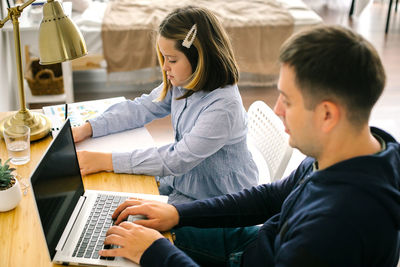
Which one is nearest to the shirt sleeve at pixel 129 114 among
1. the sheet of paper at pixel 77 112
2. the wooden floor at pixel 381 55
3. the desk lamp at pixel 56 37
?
the sheet of paper at pixel 77 112

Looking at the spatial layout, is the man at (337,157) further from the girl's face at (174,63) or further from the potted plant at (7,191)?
the girl's face at (174,63)

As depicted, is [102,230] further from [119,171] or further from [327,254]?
[327,254]

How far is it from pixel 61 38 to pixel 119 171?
0.44 m

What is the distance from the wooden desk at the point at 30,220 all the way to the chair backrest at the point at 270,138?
1.54 feet

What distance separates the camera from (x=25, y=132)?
4.99ft

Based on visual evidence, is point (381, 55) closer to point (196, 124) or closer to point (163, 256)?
point (196, 124)

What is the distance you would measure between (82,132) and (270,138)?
680mm

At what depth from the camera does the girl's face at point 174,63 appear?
1.53 meters

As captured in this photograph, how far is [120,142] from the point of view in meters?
1.65

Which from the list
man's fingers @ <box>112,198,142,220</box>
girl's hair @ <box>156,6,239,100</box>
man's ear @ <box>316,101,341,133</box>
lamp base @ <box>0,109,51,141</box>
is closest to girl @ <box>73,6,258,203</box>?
girl's hair @ <box>156,6,239,100</box>

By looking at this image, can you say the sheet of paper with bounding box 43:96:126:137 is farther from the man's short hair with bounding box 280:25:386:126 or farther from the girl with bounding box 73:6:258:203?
the man's short hair with bounding box 280:25:386:126

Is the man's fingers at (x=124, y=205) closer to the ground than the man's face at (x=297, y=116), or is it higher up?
closer to the ground

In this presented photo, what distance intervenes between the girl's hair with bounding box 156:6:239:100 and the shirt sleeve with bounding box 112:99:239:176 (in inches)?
3.7

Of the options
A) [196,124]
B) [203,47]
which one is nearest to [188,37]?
[203,47]
